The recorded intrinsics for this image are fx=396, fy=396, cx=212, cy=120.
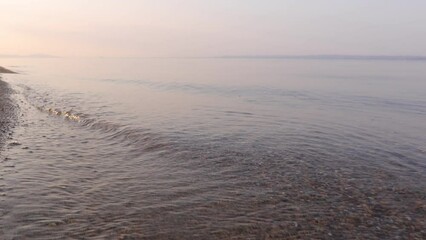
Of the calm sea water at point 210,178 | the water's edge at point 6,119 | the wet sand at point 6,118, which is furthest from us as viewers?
the wet sand at point 6,118

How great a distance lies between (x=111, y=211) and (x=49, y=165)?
4.36 m

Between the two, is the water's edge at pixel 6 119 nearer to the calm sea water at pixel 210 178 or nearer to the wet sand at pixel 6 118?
the wet sand at pixel 6 118

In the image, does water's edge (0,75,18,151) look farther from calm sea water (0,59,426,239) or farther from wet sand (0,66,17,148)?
calm sea water (0,59,426,239)

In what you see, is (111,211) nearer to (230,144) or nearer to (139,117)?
(230,144)

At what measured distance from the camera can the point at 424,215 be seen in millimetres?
8875

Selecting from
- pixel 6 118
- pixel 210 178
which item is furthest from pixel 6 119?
pixel 210 178

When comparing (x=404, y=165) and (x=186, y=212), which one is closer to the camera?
(x=186, y=212)

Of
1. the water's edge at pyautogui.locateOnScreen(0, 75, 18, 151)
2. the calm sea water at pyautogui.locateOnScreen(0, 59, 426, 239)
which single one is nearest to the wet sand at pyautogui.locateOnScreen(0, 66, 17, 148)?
the water's edge at pyautogui.locateOnScreen(0, 75, 18, 151)

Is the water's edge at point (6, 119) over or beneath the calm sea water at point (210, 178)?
over

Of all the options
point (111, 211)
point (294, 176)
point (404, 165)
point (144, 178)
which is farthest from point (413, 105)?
point (111, 211)

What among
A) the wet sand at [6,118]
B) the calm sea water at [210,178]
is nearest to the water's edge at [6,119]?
the wet sand at [6,118]

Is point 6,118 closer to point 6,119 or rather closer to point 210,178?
point 6,119

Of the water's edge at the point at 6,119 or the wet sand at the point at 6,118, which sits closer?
the water's edge at the point at 6,119

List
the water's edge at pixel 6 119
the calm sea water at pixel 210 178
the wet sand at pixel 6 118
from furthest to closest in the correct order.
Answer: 1. the wet sand at pixel 6 118
2. the water's edge at pixel 6 119
3. the calm sea water at pixel 210 178
